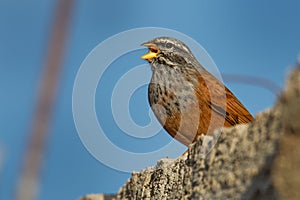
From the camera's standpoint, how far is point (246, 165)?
1820 mm

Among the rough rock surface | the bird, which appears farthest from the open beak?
the rough rock surface

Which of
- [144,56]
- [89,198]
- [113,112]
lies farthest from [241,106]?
[89,198]

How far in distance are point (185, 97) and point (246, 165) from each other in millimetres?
2905

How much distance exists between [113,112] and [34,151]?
3.36 meters

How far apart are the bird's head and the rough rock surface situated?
88.8 inches

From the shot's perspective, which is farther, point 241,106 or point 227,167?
point 241,106

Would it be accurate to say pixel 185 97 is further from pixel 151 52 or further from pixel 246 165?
pixel 246 165

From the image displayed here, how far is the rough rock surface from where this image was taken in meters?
1.26

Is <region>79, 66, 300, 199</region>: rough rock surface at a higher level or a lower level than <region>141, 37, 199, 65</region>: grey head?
lower

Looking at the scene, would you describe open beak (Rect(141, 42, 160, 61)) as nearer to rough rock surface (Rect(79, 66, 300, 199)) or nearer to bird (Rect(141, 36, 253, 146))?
bird (Rect(141, 36, 253, 146))

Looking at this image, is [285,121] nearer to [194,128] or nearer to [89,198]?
[89,198]

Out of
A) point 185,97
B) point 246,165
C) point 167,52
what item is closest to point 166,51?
point 167,52

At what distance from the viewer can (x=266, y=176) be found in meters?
1.57

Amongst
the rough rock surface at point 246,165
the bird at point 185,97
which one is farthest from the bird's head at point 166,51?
the rough rock surface at point 246,165
